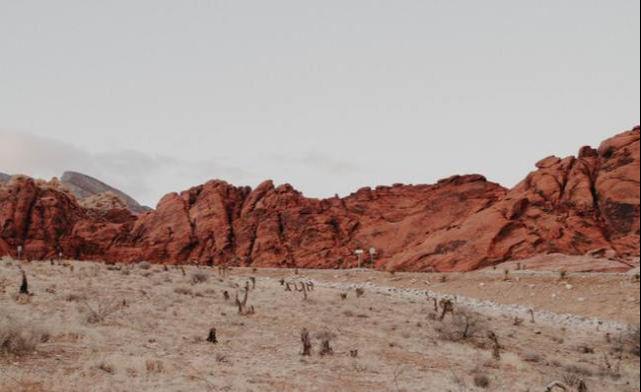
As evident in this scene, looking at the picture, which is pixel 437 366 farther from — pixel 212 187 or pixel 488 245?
pixel 212 187

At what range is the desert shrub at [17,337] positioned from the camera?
40.5 feet

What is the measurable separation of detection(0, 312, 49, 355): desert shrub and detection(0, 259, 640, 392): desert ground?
30 mm

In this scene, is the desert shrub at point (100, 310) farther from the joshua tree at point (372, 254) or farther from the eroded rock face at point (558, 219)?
the joshua tree at point (372, 254)

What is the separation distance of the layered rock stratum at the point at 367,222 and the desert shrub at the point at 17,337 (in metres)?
34.7

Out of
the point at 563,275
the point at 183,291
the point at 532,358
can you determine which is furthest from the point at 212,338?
the point at 563,275

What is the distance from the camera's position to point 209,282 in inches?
1200

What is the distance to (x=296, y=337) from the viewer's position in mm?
18312

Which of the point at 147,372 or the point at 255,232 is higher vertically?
the point at 255,232

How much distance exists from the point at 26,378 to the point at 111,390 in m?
1.57

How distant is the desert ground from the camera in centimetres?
1248

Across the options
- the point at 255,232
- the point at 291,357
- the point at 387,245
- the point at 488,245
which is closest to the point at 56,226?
the point at 255,232

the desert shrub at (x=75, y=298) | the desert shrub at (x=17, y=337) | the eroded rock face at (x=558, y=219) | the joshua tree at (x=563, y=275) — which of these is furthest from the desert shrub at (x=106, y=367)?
the eroded rock face at (x=558, y=219)


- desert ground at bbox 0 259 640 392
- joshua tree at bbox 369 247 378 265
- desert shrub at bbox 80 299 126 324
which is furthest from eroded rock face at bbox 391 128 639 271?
desert shrub at bbox 80 299 126 324

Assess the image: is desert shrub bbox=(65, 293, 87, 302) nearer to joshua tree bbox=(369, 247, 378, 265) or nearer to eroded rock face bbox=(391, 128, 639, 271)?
eroded rock face bbox=(391, 128, 639, 271)
